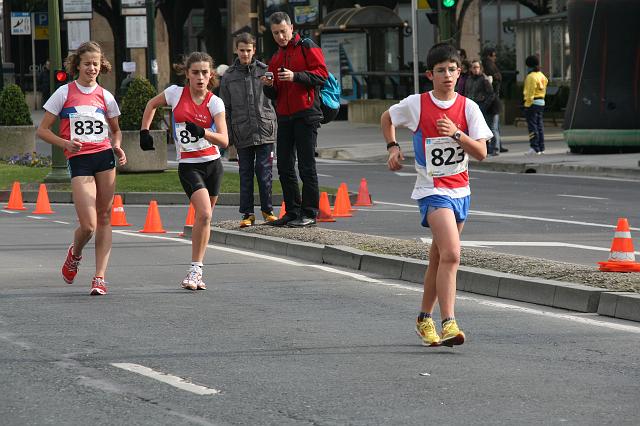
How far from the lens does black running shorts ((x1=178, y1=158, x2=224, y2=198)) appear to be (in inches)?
451

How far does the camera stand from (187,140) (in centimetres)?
1154

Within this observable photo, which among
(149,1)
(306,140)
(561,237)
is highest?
(149,1)

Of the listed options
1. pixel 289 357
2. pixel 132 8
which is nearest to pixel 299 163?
pixel 289 357

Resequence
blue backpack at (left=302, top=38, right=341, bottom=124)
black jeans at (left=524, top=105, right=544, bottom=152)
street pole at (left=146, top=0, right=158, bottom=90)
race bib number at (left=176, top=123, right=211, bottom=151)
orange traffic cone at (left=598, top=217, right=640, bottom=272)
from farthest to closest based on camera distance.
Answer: street pole at (left=146, top=0, right=158, bottom=90)
black jeans at (left=524, top=105, right=544, bottom=152)
blue backpack at (left=302, top=38, right=341, bottom=124)
race bib number at (left=176, top=123, right=211, bottom=151)
orange traffic cone at (left=598, top=217, right=640, bottom=272)

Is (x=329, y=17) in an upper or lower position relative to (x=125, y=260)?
upper

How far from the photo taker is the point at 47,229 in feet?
55.5

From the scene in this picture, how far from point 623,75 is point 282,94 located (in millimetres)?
14690

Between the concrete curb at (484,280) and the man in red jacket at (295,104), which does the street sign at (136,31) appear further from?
the concrete curb at (484,280)

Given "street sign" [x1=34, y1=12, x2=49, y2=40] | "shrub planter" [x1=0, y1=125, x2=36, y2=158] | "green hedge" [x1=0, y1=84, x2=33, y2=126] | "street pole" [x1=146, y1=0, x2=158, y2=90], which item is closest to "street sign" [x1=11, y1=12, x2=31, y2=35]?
"street sign" [x1=34, y1=12, x2=49, y2=40]

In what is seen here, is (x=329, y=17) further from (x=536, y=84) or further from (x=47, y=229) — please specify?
(x=47, y=229)

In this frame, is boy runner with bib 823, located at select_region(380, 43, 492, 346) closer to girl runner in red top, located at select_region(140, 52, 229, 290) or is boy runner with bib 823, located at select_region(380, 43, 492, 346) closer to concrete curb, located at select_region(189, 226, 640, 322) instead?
concrete curb, located at select_region(189, 226, 640, 322)

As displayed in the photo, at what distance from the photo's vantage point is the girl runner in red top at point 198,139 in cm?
1139

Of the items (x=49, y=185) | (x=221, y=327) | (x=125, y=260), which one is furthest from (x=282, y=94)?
(x=49, y=185)

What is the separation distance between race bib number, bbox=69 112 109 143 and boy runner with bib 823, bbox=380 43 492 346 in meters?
3.11
